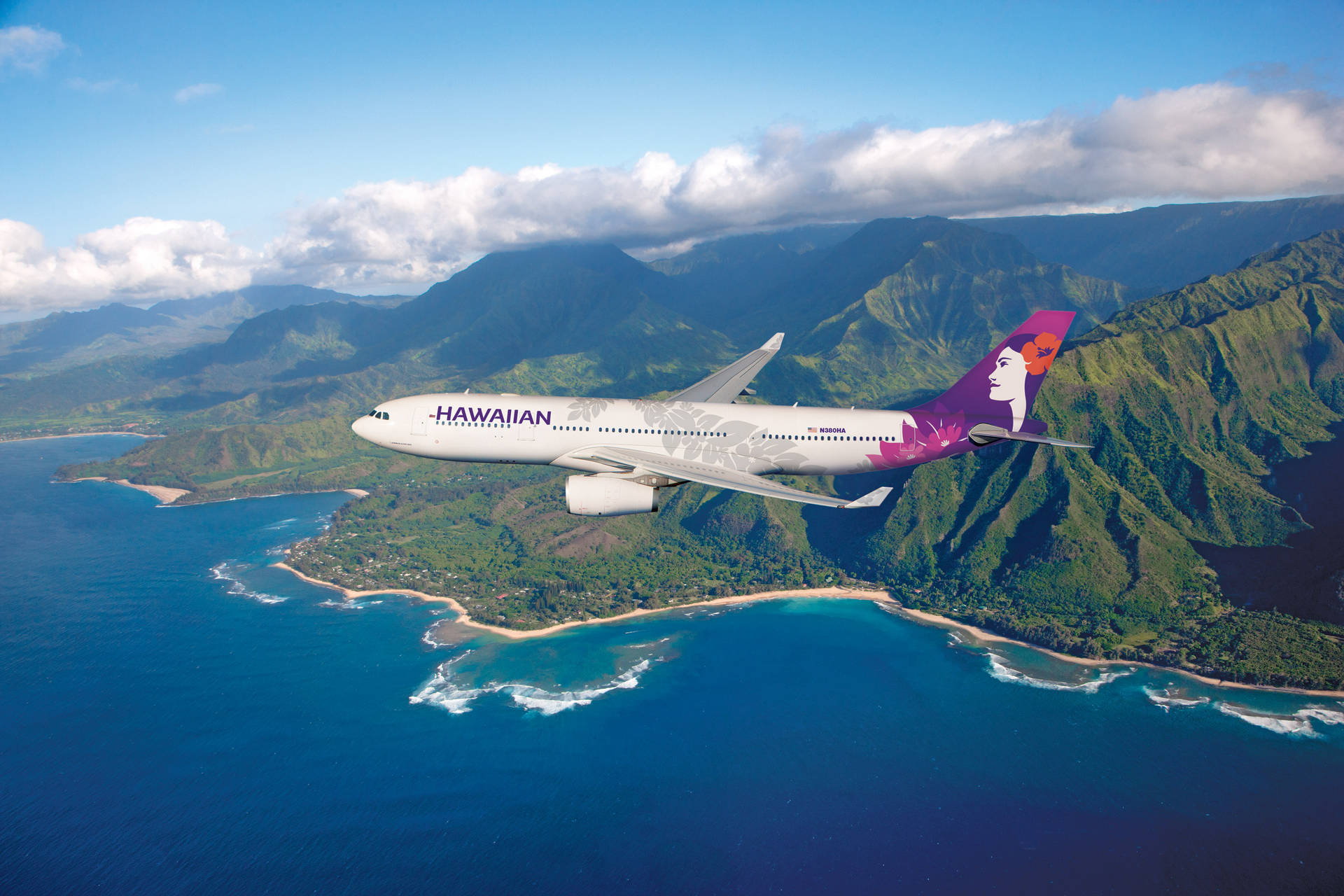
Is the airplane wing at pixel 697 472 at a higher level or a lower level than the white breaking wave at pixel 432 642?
higher

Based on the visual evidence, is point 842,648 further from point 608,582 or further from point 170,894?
point 170,894

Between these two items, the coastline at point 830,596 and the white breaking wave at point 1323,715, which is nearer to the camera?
the white breaking wave at point 1323,715

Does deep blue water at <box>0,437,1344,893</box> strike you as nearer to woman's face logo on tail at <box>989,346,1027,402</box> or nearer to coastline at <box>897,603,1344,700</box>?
coastline at <box>897,603,1344,700</box>

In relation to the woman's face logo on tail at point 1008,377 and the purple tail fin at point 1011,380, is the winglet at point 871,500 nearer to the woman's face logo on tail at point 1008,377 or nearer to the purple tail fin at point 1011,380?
the purple tail fin at point 1011,380

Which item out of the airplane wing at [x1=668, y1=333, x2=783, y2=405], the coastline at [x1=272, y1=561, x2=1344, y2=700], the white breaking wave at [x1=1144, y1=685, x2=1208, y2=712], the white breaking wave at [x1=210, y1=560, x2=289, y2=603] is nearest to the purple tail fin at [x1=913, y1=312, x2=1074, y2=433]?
the airplane wing at [x1=668, y1=333, x2=783, y2=405]

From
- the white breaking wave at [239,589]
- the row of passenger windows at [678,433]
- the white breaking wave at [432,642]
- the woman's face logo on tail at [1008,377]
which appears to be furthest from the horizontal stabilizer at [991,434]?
the white breaking wave at [239,589]

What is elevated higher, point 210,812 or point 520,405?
point 520,405

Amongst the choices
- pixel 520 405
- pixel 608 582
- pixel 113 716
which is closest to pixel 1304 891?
pixel 520 405
